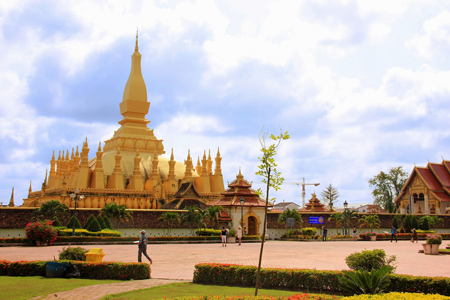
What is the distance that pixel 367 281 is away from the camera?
9898 millimetres

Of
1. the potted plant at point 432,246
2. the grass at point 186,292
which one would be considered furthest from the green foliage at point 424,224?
the grass at point 186,292

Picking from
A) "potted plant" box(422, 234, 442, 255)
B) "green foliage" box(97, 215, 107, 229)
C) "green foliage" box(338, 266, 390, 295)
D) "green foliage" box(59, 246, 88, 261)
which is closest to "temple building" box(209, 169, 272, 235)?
"green foliage" box(97, 215, 107, 229)

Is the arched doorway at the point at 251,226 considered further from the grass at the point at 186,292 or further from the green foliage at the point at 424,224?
the grass at the point at 186,292

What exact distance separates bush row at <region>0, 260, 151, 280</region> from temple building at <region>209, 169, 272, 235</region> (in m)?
20.8

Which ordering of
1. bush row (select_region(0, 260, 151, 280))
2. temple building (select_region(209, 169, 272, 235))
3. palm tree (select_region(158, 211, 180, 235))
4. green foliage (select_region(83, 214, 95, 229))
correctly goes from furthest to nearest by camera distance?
temple building (select_region(209, 169, 272, 235)) < palm tree (select_region(158, 211, 180, 235)) < green foliage (select_region(83, 214, 95, 229)) < bush row (select_region(0, 260, 151, 280))

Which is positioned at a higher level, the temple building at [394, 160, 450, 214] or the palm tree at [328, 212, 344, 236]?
the temple building at [394, 160, 450, 214]

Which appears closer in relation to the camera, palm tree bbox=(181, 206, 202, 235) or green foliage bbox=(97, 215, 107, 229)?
green foliage bbox=(97, 215, 107, 229)

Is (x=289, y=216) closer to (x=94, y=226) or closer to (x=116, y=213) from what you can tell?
(x=116, y=213)

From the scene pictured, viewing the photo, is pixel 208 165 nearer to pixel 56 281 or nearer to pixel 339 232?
pixel 339 232

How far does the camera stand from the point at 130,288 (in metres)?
11.7

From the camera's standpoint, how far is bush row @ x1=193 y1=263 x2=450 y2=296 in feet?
37.1

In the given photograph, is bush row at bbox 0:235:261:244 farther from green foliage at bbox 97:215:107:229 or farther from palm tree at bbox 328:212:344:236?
palm tree at bbox 328:212:344:236

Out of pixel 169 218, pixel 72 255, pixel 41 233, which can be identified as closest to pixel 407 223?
pixel 169 218

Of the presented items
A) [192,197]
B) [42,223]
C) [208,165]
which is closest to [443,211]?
[208,165]
